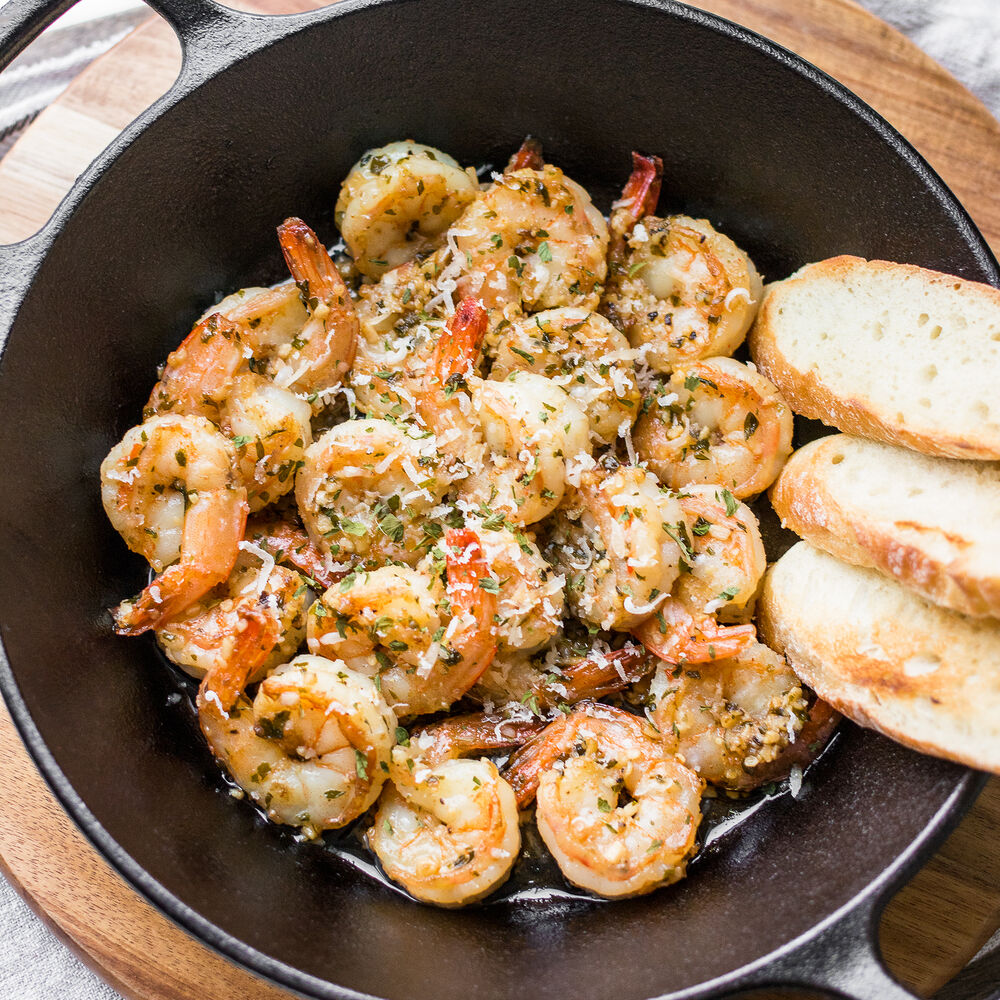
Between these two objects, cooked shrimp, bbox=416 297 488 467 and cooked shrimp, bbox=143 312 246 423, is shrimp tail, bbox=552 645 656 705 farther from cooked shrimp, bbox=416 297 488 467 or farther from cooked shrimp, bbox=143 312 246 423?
cooked shrimp, bbox=143 312 246 423

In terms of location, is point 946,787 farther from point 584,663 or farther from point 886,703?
point 584,663

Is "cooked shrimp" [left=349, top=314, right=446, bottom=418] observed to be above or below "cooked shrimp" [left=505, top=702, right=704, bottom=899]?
above

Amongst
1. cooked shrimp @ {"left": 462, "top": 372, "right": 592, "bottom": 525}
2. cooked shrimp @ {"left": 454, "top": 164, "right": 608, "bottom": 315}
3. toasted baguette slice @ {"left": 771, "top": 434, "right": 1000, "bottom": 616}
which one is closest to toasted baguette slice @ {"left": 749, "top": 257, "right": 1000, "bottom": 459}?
toasted baguette slice @ {"left": 771, "top": 434, "right": 1000, "bottom": 616}

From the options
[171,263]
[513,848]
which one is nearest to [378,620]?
[513,848]

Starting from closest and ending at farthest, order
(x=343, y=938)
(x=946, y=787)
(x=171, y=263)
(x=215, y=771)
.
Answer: (x=946, y=787)
(x=343, y=938)
(x=215, y=771)
(x=171, y=263)

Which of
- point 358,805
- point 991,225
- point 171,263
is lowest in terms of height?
point 358,805

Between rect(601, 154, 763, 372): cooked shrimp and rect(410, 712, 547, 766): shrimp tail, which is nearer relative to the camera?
rect(410, 712, 547, 766): shrimp tail

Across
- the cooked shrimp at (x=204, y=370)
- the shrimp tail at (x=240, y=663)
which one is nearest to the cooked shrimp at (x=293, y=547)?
the shrimp tail at (x=240, y=663)

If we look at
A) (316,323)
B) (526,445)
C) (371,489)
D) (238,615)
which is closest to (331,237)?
(316,323)
